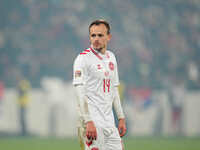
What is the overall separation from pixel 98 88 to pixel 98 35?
48 cm

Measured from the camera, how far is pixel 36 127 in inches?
639

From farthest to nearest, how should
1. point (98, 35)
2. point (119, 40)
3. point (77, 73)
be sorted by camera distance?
point (119, 40) → point (98, 35) → point (77, 73)

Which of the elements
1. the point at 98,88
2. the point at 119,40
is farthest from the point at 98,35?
the point at 119,40

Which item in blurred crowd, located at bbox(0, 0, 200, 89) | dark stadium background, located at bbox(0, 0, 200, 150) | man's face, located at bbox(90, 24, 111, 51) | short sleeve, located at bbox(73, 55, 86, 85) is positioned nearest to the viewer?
short sleeve, located at bbox(73, 55, 86, 85)

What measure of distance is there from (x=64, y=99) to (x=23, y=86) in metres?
1.47

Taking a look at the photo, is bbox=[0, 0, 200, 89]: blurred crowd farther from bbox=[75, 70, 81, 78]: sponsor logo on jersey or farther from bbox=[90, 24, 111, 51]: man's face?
bbox=[75, 70, 81, 78]: sponsor logo on jersey

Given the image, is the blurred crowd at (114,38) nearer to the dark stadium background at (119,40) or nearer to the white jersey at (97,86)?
the dark stadium background at (119,40)

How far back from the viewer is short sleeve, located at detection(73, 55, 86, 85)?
13.9 feet

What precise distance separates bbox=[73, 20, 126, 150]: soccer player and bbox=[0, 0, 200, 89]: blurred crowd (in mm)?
12298

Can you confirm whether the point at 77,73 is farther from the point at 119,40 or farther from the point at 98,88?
the point at 119,40

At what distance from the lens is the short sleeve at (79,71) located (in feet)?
13.9

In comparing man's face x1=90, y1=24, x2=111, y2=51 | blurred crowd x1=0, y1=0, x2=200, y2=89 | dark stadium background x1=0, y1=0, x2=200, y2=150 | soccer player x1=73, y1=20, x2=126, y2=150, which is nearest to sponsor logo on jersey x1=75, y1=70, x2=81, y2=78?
soccer player x1=73, y1=20, x2=126, y2=150

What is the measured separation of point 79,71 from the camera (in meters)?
4.28

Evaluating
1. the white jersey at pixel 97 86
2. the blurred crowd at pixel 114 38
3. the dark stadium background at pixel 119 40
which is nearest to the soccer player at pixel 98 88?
the white jersey at pixel 97 86
